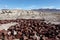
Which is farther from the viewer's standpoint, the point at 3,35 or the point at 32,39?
the point at 3,35

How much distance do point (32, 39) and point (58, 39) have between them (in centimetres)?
128

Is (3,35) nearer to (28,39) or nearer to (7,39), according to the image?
(7,39)

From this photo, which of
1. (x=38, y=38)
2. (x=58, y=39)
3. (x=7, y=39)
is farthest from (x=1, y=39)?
(x=58, y=39)

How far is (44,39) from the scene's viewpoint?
27.7ft

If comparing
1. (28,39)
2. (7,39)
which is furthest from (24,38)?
(7,39)

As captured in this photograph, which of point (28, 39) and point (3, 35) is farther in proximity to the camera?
point (3, 35)

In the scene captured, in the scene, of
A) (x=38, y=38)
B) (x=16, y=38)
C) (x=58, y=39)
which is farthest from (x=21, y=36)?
(x=58, y=39)

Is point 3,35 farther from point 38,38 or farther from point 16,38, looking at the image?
point 38,38

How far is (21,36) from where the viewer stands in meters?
8.82

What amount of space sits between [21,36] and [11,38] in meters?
0.62

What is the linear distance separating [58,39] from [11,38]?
7.44 feet

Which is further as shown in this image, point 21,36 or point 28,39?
point 21,36

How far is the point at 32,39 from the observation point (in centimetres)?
831

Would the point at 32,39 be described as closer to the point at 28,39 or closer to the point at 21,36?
the point at 28,39
